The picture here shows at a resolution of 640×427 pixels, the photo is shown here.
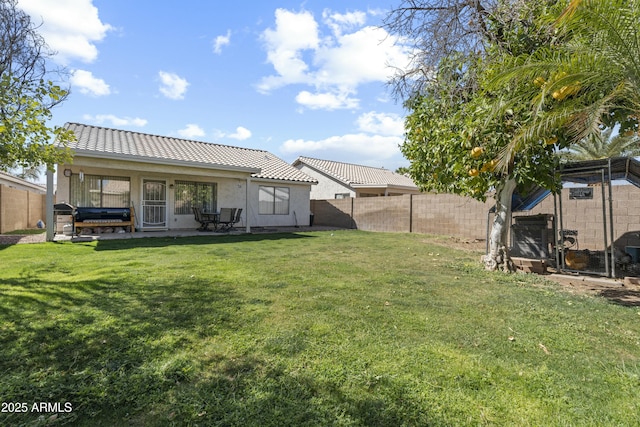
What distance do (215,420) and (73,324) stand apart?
2385mm

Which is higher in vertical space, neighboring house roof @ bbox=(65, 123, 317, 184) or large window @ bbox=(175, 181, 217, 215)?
neighboring house roof @ bbox=(65, 123, 317, 184)

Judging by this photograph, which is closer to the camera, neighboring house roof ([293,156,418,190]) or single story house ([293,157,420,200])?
single story house ([293,157,420,200])

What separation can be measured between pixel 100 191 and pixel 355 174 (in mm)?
17630

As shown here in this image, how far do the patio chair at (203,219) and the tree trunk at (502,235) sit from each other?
11090mm

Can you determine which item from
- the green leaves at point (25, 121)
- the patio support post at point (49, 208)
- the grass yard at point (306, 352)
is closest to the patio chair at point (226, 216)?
the patio support post at point (49, 208)

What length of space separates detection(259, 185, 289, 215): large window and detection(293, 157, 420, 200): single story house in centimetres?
595

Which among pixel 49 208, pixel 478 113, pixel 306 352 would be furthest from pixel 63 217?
pixel 478 113

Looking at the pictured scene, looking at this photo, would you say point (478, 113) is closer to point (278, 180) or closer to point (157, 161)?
point (157, 161)

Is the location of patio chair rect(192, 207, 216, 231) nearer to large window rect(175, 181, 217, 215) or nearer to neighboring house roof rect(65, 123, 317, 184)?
large window rect(175, 181, 217, 215)

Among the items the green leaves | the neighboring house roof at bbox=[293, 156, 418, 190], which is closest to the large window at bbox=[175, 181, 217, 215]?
the green leaves

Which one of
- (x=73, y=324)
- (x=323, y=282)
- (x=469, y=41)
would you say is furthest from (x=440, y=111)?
(x=73, y=324)

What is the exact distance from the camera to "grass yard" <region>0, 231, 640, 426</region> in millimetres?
2193

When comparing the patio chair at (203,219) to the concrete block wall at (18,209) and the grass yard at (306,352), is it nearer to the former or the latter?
the concrete block wall at (18,209)

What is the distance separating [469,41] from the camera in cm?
703
